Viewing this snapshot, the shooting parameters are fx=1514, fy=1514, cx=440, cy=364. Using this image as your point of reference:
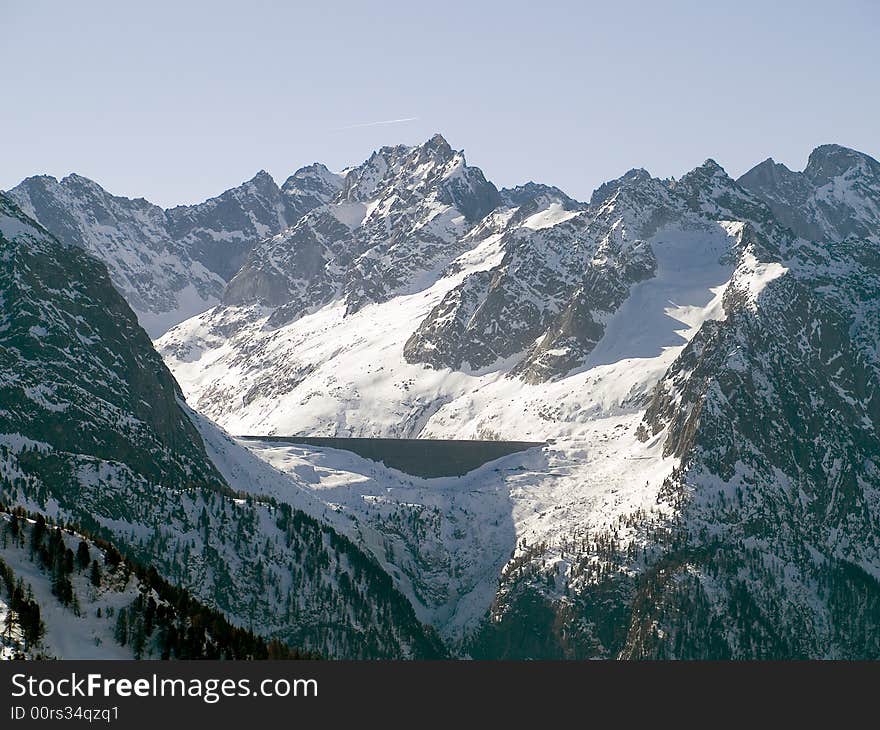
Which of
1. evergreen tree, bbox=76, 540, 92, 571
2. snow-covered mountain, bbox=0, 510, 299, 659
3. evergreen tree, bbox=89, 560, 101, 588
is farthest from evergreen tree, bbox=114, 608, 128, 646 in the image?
evergreen tree, bbox=76, 540, 92, 571

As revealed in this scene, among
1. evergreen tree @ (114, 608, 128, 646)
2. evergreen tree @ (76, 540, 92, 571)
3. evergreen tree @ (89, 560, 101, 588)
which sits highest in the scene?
evergreen tree @ (76, 540, 92, 571)

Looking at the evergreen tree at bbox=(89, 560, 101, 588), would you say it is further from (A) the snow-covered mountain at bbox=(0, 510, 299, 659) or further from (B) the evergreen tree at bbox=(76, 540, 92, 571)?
(B) the evergreen tree at bbox=(76, 540, 92, 571)

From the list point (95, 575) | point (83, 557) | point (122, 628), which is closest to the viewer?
point (122, 628)

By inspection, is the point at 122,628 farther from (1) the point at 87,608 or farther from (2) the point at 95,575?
(2) the point at 95,575

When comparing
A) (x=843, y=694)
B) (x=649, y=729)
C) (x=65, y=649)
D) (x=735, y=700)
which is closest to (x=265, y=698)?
(x=65, y=649)

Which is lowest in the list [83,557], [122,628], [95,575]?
[122,628]

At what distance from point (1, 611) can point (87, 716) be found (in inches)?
767

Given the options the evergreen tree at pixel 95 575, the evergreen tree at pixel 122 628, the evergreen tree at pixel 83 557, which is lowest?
the evergreen tree at pixel 122 628

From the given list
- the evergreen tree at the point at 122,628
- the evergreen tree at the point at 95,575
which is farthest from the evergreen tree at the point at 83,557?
the evergreen tree at the point at 122,628

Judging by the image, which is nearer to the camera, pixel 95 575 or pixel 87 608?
pixel 87 608

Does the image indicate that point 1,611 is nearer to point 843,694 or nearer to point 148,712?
point 148,712

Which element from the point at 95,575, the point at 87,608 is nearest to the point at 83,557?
the point at 95,575

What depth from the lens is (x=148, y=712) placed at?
366ft

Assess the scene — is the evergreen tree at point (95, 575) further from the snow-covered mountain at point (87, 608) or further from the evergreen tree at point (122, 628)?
the evergreen tree at point (122, 628)
